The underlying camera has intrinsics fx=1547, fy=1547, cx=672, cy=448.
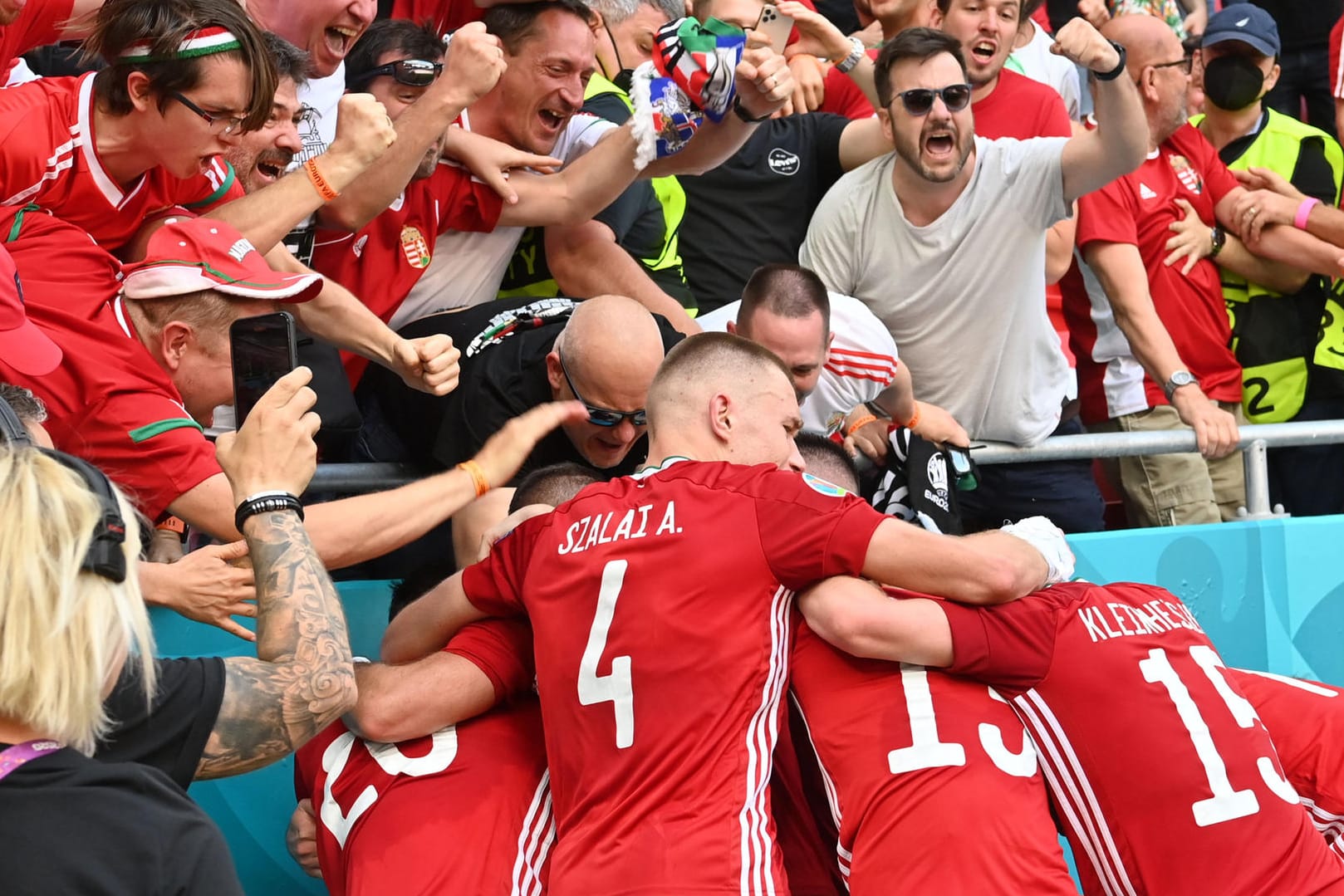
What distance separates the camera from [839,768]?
346cm

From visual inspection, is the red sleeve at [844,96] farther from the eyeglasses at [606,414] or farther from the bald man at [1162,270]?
the eyeglasses at [606,414]

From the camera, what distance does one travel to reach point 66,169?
3.81m

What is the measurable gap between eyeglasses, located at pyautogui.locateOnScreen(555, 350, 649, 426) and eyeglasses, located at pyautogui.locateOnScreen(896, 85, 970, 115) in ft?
5.87

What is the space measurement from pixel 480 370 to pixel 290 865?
4.83ft

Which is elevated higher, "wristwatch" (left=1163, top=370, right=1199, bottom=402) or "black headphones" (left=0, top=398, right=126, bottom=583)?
"black headphones" (left=0, top=398, right=126, bottom=583)

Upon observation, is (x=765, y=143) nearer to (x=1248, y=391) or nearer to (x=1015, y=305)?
(x=1015, y=305)

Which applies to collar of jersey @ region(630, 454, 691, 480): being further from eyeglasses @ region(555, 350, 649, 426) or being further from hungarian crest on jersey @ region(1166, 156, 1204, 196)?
hungarian crest on jersey @ region(1166, 156, 1204, 196)

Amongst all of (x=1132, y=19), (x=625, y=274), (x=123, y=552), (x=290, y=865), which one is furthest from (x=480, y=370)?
(x=1132, y=19)

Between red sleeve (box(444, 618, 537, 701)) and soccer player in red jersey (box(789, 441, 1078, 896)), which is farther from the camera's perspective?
red sleeve (box(444, 618, 537, 701))

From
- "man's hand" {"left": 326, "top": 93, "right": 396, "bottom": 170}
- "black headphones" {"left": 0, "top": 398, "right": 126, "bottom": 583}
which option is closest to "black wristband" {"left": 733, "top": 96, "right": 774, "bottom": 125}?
"man's hand" {"left": 326, "top": 93, "right": 396, "bottom": 170}

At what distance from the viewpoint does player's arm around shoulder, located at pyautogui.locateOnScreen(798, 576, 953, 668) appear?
339 centimetres

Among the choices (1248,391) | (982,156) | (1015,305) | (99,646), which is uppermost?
(99,646)

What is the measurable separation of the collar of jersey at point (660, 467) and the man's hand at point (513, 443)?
10.7 inches

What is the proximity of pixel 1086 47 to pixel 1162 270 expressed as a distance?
161 cm
